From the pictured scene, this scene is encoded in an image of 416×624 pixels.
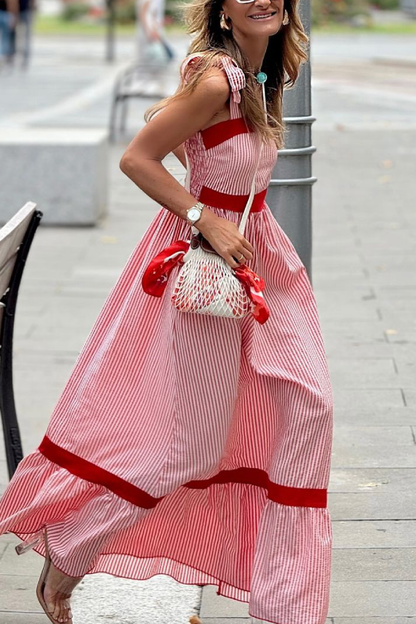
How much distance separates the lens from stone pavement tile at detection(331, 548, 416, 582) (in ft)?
11.7

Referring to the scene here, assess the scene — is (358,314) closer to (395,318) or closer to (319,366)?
(395,318)

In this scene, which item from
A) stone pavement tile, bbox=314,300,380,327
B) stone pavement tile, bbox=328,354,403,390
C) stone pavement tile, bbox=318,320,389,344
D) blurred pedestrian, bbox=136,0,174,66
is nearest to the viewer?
stone pavement tile, bbox=328,354,403,390

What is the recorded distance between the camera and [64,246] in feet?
28.4

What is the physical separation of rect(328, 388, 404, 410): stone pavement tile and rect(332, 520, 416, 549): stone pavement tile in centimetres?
117

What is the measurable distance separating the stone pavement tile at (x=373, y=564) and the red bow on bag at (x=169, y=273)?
1.09m

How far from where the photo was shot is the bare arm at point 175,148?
279cm

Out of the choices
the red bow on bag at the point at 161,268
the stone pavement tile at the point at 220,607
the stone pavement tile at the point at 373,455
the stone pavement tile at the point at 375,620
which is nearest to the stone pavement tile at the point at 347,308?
the stone pavement tile at the point at 373,455

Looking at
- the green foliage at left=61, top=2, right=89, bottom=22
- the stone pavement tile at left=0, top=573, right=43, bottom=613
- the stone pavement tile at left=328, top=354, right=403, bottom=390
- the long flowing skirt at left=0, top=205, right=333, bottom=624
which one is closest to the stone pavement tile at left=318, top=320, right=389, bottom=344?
the stone pavement tile at left=328, top=354, right=403, bottom=390

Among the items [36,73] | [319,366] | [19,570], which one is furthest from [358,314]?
[36,73]

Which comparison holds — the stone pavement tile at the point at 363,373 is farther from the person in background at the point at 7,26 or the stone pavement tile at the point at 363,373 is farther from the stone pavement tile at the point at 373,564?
the person in background at the point at 7,26

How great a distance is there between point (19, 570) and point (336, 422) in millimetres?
1665

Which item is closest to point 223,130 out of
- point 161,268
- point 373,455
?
point 161,268

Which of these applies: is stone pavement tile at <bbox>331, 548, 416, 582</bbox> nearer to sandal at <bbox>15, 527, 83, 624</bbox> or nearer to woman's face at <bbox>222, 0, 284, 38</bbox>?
sandal at <bbox>15, 527, 83, 624</bbox>

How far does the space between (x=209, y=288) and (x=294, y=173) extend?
1434 mm
